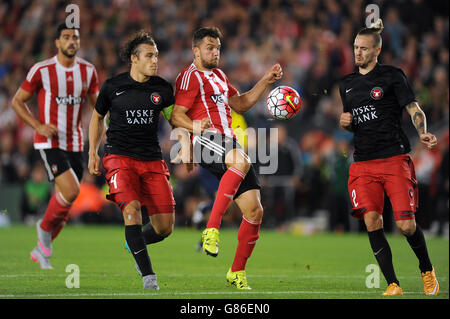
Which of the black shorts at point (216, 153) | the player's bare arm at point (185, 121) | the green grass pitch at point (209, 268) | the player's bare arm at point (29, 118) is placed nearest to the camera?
the green grass pitch at point (209, 268)

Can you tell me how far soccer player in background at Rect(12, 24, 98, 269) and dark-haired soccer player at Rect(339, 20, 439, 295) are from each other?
373cm

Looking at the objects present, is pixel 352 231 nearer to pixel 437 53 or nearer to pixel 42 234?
pixel 437 53

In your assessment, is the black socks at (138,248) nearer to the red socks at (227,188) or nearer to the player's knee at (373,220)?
the red socks at (227,188)

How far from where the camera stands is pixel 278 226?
19.3 m

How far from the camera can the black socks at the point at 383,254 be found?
7695 mm

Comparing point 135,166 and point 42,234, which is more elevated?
point 135,166

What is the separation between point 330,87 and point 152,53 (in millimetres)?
10534

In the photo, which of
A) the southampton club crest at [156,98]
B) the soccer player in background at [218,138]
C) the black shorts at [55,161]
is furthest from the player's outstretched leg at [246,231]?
the black shorts at [55,161]

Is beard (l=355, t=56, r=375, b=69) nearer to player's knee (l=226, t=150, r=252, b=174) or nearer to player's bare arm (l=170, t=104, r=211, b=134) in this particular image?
player's knee (l=226, t=150, r=252, b=174)

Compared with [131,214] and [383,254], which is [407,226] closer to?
[383,254]

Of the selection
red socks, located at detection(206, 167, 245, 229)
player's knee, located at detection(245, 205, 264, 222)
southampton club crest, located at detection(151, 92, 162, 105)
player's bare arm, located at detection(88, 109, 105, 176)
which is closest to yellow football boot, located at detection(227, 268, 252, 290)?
player's knee, located at detection(245, 205, 264, 222)

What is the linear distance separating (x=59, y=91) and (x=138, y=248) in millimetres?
3171

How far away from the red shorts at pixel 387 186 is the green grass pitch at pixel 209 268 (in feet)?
2.82

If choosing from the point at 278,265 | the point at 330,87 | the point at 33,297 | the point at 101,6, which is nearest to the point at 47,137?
the point at 33,297
